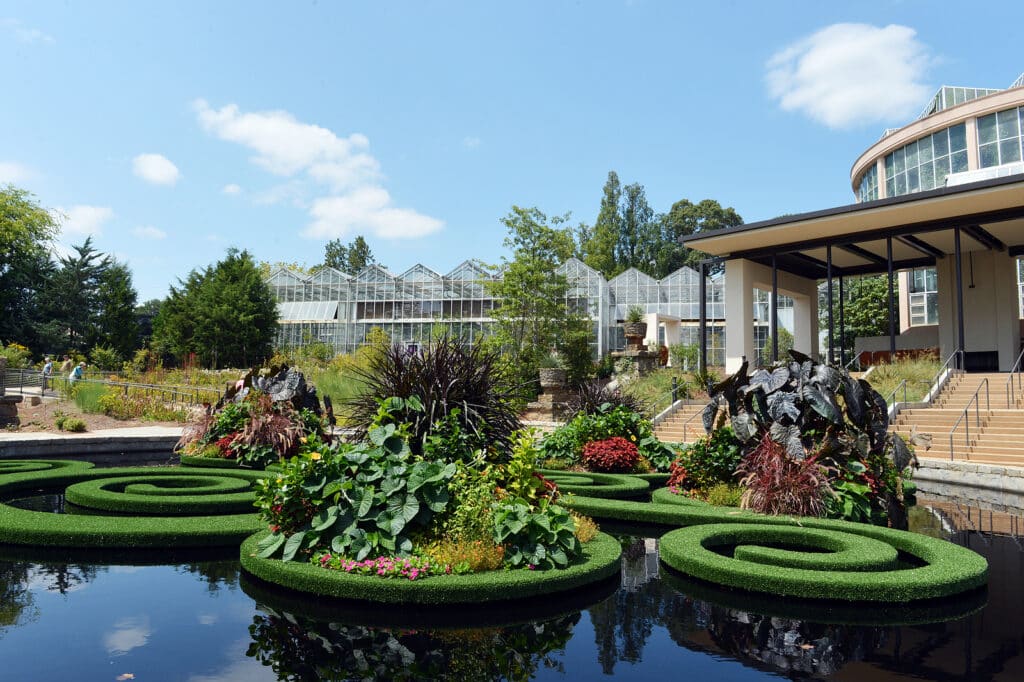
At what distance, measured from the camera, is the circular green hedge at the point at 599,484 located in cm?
726

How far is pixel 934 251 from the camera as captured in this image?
63.3 ft

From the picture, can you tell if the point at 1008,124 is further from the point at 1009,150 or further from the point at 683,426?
the point at 683,426

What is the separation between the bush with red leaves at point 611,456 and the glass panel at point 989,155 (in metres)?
27.3

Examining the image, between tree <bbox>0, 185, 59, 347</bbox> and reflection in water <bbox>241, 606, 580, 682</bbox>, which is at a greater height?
tree <bbox>0, 185, 59, 347</bbox>

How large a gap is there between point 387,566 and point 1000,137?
32727 millimetres

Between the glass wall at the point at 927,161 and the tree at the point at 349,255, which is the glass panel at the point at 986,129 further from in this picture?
the tree at the point at 349,255

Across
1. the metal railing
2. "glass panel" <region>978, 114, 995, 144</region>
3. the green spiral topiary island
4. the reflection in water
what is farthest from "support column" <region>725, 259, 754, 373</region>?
"glass panel" <region>978, 114, 995, 144</region>

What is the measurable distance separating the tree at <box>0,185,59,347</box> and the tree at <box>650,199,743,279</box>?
130 ft

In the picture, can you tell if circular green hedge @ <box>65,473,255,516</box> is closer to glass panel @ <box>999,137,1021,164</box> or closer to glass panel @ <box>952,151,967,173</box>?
glass panel @ <box>999,137,1021,164</box>

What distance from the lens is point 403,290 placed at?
3303 cm

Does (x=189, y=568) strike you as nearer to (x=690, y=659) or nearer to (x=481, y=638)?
(x=481, y=638)

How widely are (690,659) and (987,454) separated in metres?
9.05

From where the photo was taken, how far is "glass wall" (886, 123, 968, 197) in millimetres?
28562

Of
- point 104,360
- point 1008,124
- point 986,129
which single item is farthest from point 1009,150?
point 104,360
